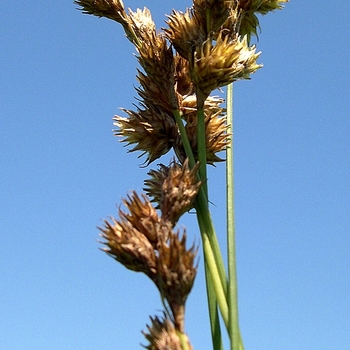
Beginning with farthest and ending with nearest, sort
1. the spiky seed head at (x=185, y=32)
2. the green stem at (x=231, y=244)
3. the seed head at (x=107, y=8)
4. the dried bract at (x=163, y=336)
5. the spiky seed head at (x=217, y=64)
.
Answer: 1. the seed head at (x=107, y=8)
2. the spiky seed head at (x=185, y=32)
3. the spiky seed head at (x=217, y=64)
4. the green stem at (x=231, y=244)
5. the dried bract at (x=163, y=336)

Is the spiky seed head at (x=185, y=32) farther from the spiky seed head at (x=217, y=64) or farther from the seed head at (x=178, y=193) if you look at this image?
the seed head at (x=178, y=193)

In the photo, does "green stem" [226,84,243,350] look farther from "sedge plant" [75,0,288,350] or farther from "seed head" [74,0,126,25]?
"seed head" [74,0,126,25]

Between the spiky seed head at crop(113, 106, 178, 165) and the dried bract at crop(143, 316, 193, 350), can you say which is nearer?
the dried bract at crop(143, 316, 193, 350)

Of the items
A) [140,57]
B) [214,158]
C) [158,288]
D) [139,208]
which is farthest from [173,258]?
[140,57]

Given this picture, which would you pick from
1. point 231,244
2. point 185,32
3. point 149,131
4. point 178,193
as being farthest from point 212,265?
point 185,32

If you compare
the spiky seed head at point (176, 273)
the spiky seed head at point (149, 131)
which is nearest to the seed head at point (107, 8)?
the spiky seed head at point (149, 131)

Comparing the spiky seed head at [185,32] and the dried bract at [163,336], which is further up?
the spiky seed head at [185,32]

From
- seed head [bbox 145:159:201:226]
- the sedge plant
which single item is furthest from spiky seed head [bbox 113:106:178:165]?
seed head [bbox 145:159:201:226]
